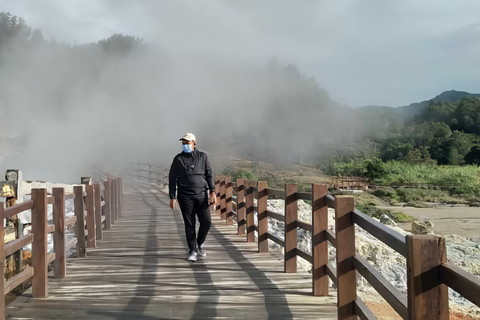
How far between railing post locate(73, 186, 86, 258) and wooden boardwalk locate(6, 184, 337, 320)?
0.18m

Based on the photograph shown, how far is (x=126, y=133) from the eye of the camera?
79.4 metres

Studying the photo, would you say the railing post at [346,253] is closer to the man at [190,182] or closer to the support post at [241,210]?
the man at [190,182]

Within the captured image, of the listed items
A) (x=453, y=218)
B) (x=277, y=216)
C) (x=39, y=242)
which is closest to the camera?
(x=39, y=242)

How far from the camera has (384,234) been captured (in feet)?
7.59

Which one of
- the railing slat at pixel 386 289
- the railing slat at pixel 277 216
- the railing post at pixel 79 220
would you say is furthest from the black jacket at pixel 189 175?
the railing slat at pixel 386 289

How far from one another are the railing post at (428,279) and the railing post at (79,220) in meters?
4.85

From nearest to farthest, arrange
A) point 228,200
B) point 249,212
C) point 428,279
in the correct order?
1. point 428,279
2. point 249,212
3. point 228,200

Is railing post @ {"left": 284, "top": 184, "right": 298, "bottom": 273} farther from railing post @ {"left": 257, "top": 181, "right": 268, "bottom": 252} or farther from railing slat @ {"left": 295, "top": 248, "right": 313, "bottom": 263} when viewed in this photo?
railing post @ {"left": 257, "top": 181, "right": 268, "bottom": 252}

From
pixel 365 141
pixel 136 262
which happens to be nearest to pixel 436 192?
pixel 136 262

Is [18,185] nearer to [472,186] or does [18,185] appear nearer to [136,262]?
[136,262]

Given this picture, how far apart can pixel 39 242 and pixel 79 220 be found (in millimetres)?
1893

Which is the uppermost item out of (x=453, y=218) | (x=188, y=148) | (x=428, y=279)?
(x=188, y=148)

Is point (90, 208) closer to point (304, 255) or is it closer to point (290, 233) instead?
point (290, 233)

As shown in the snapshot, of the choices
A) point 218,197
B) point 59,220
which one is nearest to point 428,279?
point 59,220
